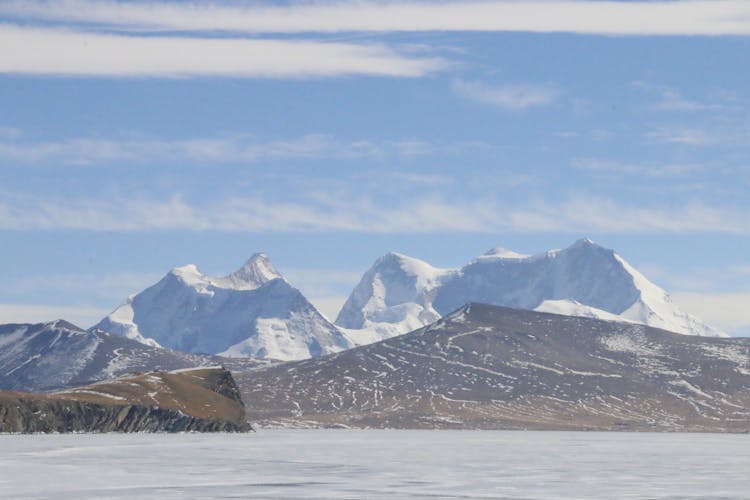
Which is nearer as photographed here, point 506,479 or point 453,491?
point 453,491

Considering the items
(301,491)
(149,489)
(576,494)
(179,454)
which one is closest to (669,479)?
(576,494)

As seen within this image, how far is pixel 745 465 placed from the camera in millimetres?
171375

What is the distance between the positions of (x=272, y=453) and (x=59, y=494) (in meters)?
92.8

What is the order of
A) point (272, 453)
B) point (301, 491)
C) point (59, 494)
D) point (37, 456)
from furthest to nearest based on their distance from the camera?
point (272, 453)
point (37, 456)
point (301, 491)
point (59, 494)

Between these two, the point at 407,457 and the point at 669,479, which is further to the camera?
the point at 407,457

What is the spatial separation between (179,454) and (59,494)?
77425mm

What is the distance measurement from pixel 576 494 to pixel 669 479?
2583 cm

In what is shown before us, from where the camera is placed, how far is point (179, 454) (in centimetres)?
18412

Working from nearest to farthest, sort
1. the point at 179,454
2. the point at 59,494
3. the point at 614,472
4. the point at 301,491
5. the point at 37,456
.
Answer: the point at 59,494 < the point at 301,491 < the point at 614,472 < the point at 37,456 < the point at 179,454

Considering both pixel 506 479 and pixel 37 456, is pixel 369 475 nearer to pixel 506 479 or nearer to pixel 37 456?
pixel 506 479

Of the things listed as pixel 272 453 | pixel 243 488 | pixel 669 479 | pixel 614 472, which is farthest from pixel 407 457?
pixel 243 488

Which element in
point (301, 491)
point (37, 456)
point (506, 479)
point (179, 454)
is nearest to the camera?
point (301, 491)

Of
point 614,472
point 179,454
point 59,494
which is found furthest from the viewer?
point 179,454

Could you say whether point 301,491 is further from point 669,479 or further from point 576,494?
point 669,479
